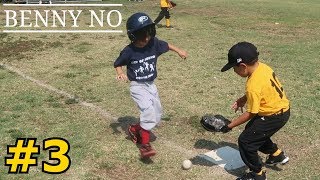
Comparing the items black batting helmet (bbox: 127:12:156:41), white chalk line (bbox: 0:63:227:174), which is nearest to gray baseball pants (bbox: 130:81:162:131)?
white chalk line (bbox: 0:63:227:174)

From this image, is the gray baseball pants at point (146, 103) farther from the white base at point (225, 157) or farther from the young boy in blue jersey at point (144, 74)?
the white base at point (225, 157)

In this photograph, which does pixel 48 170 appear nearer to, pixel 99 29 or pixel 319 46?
pixel 319 46

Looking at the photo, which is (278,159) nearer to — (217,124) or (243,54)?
(217,124)

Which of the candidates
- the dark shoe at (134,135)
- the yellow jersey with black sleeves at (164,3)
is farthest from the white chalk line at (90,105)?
the yellow jersey with black sleeves at (164,3)

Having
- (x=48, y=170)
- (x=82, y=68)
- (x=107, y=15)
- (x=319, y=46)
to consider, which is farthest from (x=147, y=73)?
(x=107, y=15)

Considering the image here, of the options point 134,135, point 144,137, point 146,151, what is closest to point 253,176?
point 146,151

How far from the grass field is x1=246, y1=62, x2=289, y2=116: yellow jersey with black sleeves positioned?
3.47 ft

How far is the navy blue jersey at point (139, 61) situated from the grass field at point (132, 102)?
113cm

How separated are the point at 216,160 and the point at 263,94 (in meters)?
1.50

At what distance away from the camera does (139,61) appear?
19.7 ft

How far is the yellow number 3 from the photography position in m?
5.75

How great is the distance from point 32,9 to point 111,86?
1503 centimetres

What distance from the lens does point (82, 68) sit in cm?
1073

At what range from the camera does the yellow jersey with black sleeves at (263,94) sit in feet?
16.0
